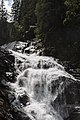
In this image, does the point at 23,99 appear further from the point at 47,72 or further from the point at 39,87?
the point at 47,72

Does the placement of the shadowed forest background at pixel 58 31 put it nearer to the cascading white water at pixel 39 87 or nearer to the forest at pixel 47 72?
the forest at pixel 47 72

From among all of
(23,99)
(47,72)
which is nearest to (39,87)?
(47,72)

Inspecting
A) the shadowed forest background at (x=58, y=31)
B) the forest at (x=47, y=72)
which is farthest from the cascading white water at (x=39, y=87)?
the shadowed forest background at (x=58, y=31)

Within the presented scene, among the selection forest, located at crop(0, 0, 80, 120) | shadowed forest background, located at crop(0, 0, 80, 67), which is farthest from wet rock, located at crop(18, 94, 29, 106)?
shadowed forest background, located at crop(0, 0, 80, 67)

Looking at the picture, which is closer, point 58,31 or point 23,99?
point 23,99

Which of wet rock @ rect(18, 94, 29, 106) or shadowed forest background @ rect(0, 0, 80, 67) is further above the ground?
shadowed forest background @ rect(0, 0, 80, 67)

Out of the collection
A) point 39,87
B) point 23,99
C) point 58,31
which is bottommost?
point 39,87

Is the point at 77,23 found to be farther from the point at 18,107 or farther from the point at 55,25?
the point at 18,107

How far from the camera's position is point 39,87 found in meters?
23.3

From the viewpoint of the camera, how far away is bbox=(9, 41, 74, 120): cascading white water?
65.3 feet

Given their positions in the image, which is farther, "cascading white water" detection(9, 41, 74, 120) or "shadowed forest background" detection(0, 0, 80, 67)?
"shadowed forest background" detection(0, 0, 80, 67)

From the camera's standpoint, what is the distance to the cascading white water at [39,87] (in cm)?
1990

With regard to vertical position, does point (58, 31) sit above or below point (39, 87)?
above

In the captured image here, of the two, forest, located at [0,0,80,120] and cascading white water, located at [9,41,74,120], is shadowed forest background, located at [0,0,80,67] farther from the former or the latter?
cascading white water, located at [9,41,74,120]
